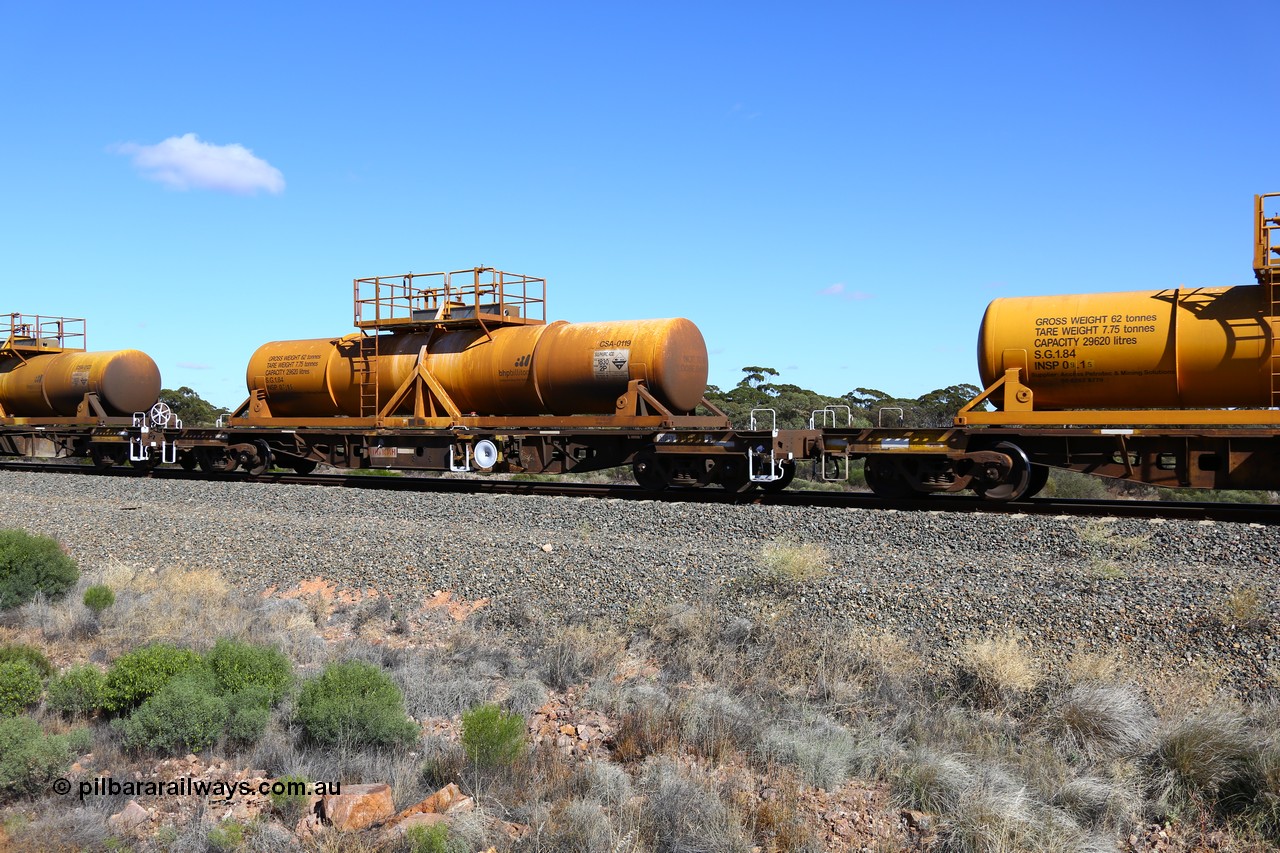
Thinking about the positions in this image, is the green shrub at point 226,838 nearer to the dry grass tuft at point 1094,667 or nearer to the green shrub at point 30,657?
the green shrub at point 30,657

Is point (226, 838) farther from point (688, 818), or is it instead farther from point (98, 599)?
point (98, 599)

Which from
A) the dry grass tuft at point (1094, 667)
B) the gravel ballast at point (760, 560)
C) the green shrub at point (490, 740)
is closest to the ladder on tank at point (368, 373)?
the gravel ballast at point (760, 560)

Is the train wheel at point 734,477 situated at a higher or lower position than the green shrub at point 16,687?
higher

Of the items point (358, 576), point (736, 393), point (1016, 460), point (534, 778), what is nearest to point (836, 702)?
point (534, 778)

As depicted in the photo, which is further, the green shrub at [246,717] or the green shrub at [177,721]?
the green shrub at [246,717]

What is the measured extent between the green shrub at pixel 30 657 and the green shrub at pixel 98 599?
5.29ft

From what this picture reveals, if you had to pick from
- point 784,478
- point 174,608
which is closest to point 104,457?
point 174,608

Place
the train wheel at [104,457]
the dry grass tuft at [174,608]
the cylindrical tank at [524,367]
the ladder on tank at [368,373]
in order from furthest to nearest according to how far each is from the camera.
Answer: the train wheel at [104,457]
the ladder on tank at [368,373]
the cylindrical tank at [524,367]
the dry grass tuft at [174,608]

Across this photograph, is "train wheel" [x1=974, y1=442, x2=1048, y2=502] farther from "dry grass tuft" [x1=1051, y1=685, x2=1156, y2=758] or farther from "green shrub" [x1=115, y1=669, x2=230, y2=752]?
"green shrub" [x1=115, y1=669, x2=230, y2=752]

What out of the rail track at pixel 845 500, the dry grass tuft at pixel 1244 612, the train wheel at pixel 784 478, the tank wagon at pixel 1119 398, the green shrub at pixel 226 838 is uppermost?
the tank wagon at pixel 1119 398

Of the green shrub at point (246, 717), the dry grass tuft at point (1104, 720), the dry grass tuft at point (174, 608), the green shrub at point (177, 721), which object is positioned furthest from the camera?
the dry grass tuft at point (174, 608)

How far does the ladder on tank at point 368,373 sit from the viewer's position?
71.1ft

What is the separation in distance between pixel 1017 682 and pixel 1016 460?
7301 mm

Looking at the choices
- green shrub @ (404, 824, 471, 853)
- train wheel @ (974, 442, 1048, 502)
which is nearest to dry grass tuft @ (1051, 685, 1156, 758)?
green shrub @ (404, 824, 471, 853)
